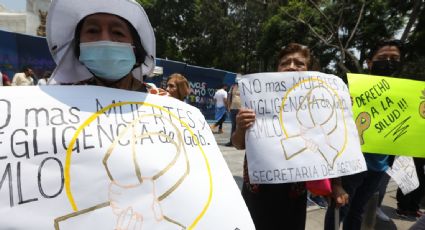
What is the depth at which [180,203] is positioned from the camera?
1.06 meters

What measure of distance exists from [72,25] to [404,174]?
118 inches

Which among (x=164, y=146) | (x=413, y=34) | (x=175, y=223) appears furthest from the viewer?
(x=413, y=34)

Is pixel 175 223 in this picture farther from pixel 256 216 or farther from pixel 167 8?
pixel 167 8

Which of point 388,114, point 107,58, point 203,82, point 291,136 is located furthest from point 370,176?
point 203,82

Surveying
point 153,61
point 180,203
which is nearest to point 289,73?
point 153,61

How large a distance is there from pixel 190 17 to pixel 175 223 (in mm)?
31811

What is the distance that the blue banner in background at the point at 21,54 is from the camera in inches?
357

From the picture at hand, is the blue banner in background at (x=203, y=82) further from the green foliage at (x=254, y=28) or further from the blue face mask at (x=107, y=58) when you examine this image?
the blue face mask at (x=107, y=58)

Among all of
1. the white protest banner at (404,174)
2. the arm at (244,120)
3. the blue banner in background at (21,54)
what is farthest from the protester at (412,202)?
the blue banner in background at (21,54)

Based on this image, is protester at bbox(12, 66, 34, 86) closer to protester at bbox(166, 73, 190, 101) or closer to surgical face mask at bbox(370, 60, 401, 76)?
protester at bbox(166, 73, 190, 101)

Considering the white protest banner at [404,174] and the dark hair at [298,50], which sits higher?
the dark hair at [298,50]

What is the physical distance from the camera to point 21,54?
941 cm

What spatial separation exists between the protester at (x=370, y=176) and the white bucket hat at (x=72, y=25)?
1.81 m

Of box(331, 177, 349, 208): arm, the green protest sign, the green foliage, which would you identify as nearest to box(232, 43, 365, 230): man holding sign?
box(331, 177, 349, 208): arm
